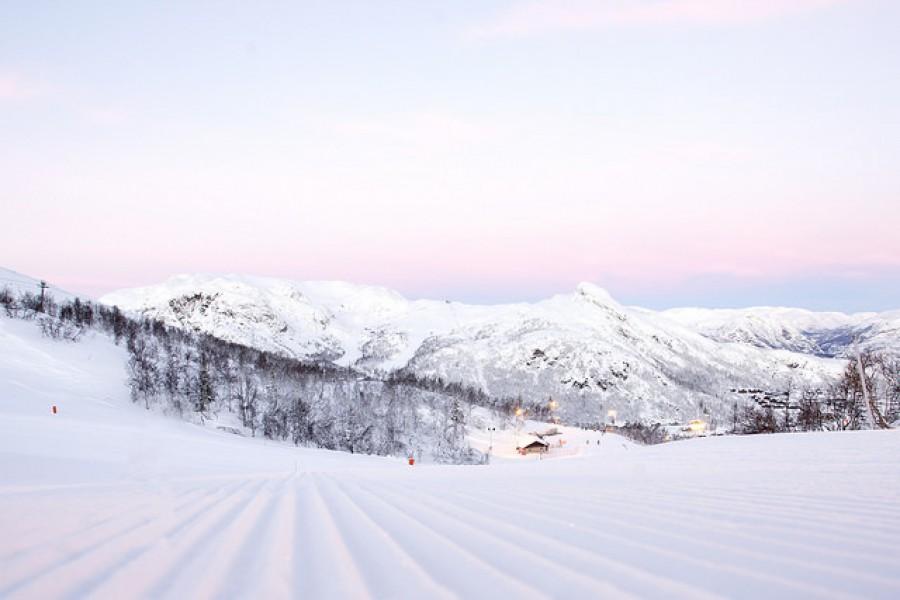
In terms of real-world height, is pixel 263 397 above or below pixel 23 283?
below

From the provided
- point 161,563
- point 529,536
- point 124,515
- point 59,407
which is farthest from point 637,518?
point 59,407

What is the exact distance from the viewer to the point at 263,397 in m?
87.5

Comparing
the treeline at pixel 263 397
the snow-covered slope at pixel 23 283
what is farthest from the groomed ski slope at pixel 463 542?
the snow-covered slope at pixel 23 283

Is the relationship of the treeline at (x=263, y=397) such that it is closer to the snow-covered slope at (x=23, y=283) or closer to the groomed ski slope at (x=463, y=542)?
the snow-covered slope at (x=23, y=283)

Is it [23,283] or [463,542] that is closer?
[463,542]

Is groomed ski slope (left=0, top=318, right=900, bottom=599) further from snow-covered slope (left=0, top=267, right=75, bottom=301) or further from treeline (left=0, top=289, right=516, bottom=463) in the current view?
snow-covered slope (left=0, top=267, right=75, bottom=301)

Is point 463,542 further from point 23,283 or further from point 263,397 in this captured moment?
point 23,283

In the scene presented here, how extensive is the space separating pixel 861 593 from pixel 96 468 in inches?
632

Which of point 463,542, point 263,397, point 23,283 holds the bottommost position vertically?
point 263,397

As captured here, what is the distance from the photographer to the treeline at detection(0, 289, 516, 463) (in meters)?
66.8

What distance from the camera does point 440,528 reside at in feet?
13.4

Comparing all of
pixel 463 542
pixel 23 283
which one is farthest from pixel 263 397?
pixel 23 283

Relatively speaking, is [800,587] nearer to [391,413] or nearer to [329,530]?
[329,530]

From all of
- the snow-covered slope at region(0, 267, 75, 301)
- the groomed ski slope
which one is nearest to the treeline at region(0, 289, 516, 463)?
the snow-covered slope at region(0, 267, 75, 301)
